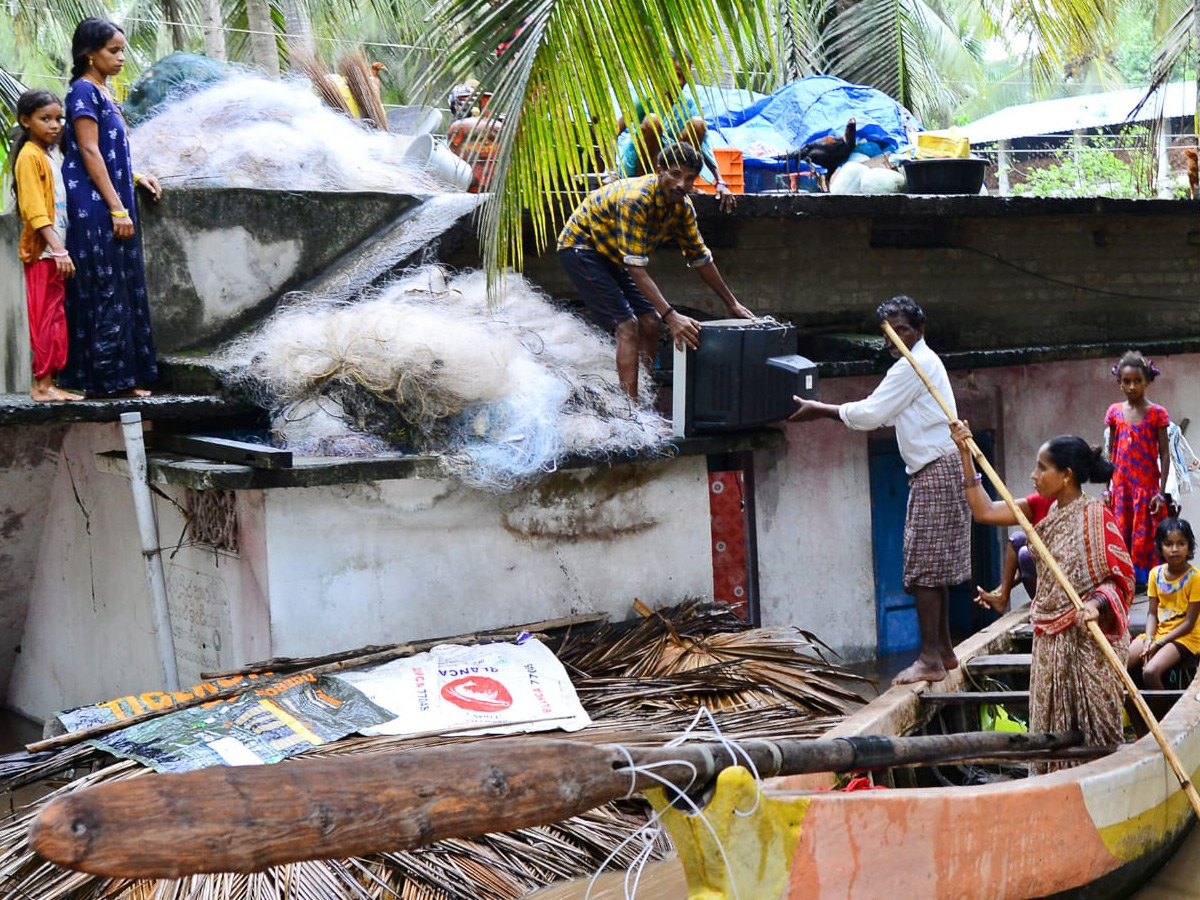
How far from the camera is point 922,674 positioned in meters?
6.39

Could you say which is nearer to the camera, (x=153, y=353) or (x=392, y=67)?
(x=153, y=353)

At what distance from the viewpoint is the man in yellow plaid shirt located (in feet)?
23.9

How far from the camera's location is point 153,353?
7.23 metres

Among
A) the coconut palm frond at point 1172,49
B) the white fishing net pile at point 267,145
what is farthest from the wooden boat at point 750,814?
the coconut palm frond at point 1172,49

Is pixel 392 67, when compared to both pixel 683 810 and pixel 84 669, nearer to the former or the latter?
pixel 84 669

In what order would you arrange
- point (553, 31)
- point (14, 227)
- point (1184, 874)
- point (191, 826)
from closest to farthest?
1. point (191, 826)
2. point (553, 31)
3. point (1184, 874)
4. point (14, 227)

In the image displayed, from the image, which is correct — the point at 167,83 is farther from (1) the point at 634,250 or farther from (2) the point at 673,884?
(2) the point at 673,884

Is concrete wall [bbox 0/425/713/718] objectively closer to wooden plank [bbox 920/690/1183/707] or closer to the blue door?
the blue door

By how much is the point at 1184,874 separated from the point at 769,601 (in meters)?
3.43

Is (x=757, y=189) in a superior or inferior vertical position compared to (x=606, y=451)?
superior

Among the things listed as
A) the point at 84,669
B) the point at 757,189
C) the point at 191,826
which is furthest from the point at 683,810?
the point at 757,189

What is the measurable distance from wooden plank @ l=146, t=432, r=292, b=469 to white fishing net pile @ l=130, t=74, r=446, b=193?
161 cm

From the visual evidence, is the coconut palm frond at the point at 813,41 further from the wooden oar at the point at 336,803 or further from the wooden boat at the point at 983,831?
the wooden oar at the point at 336,803

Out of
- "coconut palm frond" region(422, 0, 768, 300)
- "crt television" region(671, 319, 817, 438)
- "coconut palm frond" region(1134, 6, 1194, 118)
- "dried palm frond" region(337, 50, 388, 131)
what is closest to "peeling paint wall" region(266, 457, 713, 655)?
"crt television" region(671, 319, 817, 438)
